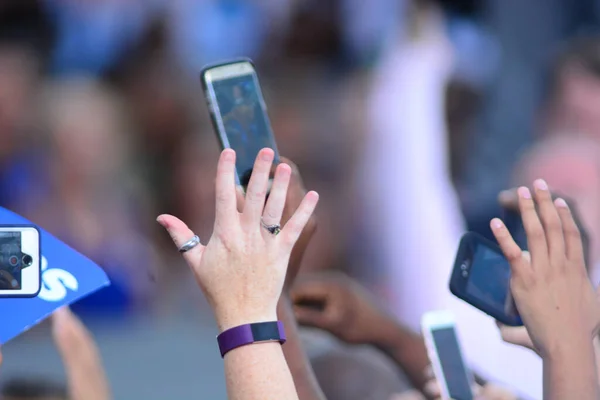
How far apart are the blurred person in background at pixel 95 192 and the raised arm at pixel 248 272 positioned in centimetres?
284

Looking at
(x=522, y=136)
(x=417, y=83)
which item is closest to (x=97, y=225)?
(x=417, y=83)

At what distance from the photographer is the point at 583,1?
6.67 meters

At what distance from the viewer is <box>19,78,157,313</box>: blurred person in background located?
4.88 meters

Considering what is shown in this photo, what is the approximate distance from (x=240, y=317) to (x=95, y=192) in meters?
3.36

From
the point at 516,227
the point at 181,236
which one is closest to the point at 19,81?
the point at 516,227

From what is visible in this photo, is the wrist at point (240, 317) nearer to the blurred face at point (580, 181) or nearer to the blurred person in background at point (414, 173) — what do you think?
the blurred face at point (580, 181)

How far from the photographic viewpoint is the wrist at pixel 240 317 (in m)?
1.91

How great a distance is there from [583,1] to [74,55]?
2770mm

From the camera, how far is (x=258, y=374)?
6.20 feet

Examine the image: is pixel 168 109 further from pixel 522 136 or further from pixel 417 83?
pixel 522 136

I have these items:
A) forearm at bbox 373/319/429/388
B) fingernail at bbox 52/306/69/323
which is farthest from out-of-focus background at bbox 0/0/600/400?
fingernail at bbox 52/306/69/323

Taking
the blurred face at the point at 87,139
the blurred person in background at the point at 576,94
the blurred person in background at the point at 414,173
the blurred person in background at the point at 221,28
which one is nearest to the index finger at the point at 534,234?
the blurred person in background at the point at 414,173

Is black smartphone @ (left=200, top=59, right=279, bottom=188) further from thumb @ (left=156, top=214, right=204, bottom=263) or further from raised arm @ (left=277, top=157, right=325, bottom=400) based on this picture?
thumb @ (left=156, top=214, right=204, bottom=263)

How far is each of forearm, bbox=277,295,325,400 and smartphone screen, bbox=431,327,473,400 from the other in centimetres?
31
